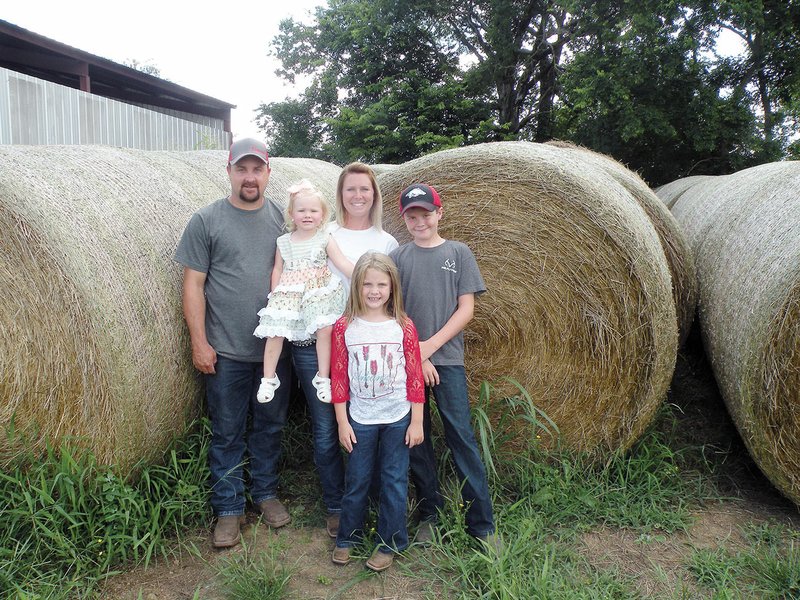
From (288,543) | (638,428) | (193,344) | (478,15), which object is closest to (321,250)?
(193,344)

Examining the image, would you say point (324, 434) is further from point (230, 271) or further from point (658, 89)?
point (658, 89)

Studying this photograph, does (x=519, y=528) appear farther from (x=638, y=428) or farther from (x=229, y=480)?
(x=229, y=480)

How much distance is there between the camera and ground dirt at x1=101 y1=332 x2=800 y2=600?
3.12 meters

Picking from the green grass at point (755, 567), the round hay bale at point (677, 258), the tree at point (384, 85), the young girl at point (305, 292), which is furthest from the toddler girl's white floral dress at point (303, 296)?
the tree at point (384, 85)

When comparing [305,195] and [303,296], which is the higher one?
[305,195]

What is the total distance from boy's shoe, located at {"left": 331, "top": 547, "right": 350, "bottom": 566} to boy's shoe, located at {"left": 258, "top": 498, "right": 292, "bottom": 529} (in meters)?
0.51

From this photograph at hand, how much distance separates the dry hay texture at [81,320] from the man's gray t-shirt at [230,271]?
0.99ft

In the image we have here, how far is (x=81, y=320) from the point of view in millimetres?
3309

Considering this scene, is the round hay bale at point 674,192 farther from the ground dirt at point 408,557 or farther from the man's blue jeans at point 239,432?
the man's blue jeans at point 239,432

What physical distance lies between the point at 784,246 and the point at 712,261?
124 centimetres

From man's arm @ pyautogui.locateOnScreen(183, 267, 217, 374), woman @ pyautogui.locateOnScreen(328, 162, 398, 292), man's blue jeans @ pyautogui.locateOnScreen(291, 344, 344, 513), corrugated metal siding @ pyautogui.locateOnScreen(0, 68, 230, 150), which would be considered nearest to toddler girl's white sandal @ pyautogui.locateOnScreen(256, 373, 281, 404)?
man's blue jeans @ pyautogui.locateOnScreen(291, 344, 344, 513)

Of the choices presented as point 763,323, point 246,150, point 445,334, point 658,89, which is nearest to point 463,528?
point 445,334

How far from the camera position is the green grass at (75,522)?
10.2ft

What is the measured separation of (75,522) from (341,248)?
6.37 ft
